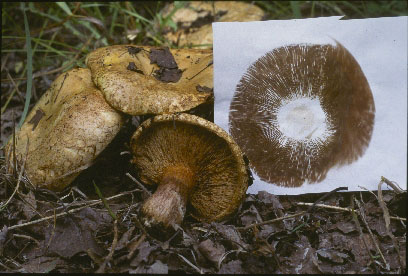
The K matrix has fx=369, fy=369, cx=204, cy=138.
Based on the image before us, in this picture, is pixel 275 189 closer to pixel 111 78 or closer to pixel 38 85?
pixel 111 78

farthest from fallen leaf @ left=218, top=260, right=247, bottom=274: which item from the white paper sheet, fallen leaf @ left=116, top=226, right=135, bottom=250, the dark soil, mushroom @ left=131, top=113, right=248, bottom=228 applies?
the white paper sheet

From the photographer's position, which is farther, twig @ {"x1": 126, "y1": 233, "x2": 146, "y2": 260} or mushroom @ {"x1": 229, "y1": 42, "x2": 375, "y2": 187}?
mushroom @ {"x1": 229, "y1": 42, "x2": 375, "y2": 187}

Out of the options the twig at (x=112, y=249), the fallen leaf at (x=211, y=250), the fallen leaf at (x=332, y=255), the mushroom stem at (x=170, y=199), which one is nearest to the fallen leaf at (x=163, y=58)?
the mushroom stem at (x=170, y=199)

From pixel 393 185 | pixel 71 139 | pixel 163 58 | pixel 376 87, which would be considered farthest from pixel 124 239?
pixel 376 87

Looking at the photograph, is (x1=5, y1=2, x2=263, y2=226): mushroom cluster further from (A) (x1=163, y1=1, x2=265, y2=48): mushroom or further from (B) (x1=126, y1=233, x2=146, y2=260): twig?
(A) (x1=163, y1=1, x2=265, y2=48): mushroom

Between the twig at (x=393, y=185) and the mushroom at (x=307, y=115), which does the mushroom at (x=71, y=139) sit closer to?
the mushroom at (x=307, y=115)

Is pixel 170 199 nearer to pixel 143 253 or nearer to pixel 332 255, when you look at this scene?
pixel 143 253
